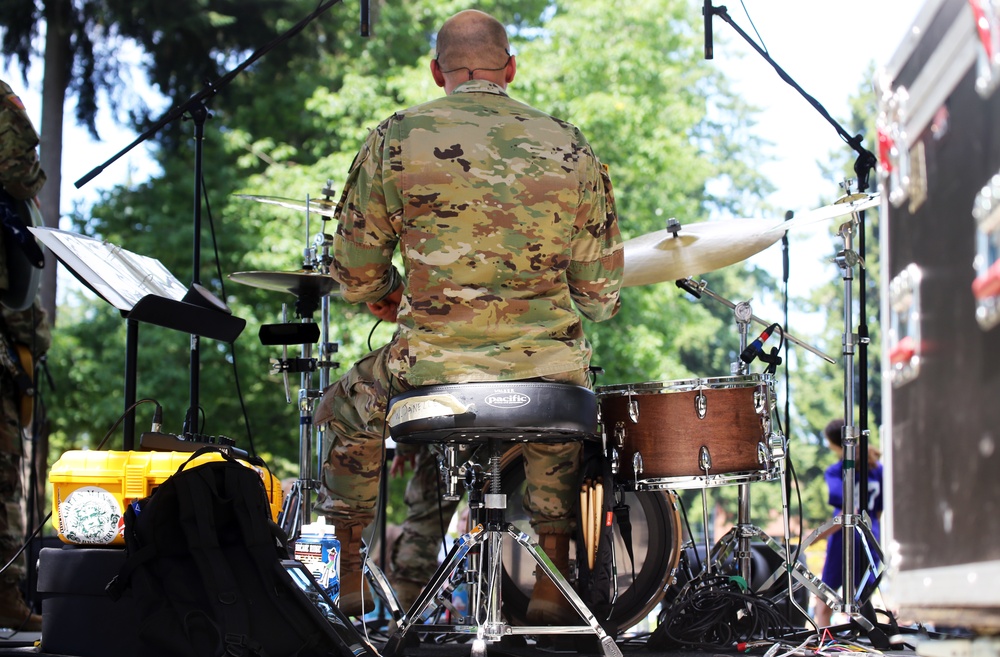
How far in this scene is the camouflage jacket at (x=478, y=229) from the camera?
2.98 m

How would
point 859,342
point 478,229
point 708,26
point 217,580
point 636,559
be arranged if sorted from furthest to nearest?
point 708,26
point 859,342
point 636,559
point 478,229
point 217,580

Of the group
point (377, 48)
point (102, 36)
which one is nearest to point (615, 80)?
point (377, 48)

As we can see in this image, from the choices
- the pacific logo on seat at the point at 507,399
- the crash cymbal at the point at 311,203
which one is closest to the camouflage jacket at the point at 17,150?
the crash cymbal at the point at 311,203

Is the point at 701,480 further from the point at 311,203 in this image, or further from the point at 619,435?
the point at 311,203

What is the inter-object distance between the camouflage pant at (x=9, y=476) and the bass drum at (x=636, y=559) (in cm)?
180

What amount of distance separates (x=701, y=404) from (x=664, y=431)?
160 millimetres

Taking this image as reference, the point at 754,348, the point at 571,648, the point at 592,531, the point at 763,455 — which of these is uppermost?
the point at 754,348

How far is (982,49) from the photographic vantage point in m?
0.97

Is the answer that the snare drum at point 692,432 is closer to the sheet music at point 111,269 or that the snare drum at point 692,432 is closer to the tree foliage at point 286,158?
the sheet music at point 111,269

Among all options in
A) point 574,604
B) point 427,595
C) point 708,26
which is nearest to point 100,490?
point 427,595

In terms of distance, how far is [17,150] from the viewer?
3.90 metres

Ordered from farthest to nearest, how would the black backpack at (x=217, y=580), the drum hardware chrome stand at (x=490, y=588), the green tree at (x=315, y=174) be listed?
the green tree at (x=315, y=174) < the drum hardware chrome stand at (x=490, y=588) < the black backpack at (x=217, y=580)

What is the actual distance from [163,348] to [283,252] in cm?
187

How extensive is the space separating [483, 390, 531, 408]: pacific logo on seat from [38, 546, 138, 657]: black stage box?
1.10 meters
